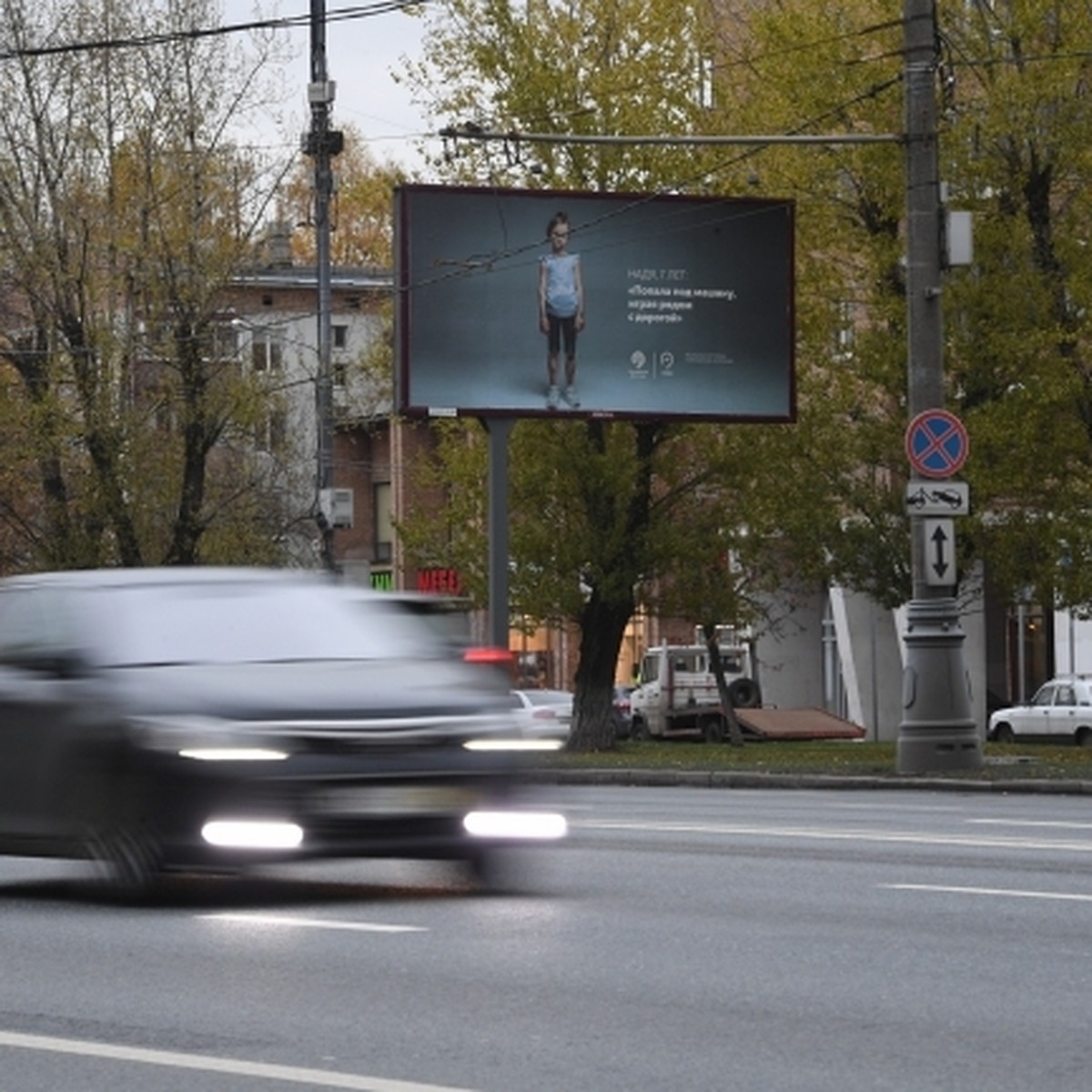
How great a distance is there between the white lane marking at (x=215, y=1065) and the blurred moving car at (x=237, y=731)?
370cm

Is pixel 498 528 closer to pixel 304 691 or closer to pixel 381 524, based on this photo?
pixel 304 691

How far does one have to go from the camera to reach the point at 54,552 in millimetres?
51094

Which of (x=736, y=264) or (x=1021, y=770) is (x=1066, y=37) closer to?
(x=736, y=264)

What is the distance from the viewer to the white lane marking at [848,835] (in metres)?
17.3

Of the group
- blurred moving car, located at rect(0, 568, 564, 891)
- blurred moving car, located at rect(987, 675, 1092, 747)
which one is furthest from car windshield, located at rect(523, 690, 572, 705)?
blurred moving car, located at rect(0, 568, 564, 891)

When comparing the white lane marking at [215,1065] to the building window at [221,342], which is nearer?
the white lane marking at [215,1065]

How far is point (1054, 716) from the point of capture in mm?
52000

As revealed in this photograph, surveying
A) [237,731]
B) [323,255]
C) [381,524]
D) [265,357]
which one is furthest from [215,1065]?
[381,524]

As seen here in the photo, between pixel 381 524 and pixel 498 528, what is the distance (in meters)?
Answer: 41.2

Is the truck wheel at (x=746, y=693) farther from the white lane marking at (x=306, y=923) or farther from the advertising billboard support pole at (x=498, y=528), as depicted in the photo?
the white lane marking at (x=306, y=923)

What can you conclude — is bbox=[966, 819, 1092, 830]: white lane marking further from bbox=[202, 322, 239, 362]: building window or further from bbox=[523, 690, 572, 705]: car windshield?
bbox=[523, 690, 572, 705]: car windshield

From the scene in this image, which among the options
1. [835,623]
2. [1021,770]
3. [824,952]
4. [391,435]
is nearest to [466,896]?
[824,952]

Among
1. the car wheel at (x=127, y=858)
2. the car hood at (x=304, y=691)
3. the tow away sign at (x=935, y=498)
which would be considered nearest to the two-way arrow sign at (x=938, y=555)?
the tow away sign at (x=935, y=498)

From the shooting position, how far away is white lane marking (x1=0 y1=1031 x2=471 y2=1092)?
26.3 feet
